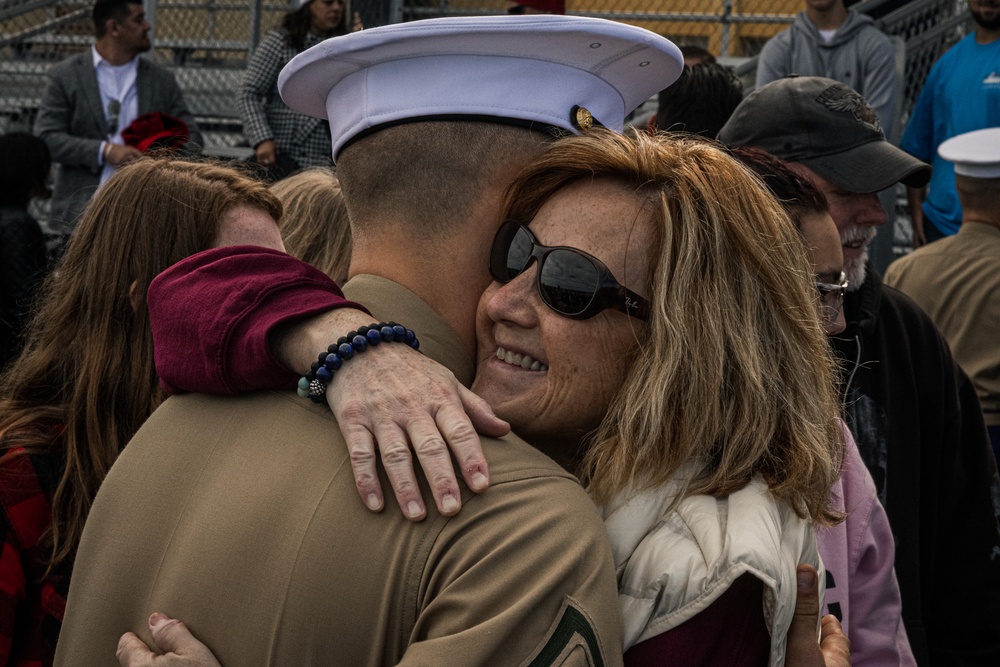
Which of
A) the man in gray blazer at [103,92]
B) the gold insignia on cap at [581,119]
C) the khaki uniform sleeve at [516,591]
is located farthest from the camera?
the man in gray blazer at [103,92]

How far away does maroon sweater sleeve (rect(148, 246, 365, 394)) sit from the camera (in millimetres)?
1544

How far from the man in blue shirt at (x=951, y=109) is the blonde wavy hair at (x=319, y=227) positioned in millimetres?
3715

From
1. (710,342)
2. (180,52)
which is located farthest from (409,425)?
(180,52)

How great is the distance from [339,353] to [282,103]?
17.0ft

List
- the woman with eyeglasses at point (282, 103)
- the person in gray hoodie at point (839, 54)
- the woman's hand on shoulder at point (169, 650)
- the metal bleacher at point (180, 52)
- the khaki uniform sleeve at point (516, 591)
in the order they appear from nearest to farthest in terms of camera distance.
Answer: the khaki uniform sleeve at point (516, 591) < the woman's hand on shoulder at point (169, 650) < the person in gray hoodie at point (839, 54) < the woman with eyeglasses at point (282, 103) < the metal bleacher at point (180, 52)

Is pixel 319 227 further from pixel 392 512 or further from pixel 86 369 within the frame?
pixel 392 512

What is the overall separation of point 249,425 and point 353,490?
0.72 ft

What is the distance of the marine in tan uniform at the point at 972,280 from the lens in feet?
13.4

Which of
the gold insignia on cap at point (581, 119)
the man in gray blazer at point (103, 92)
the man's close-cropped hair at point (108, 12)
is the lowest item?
the man in gray blazer at point (103, 92)

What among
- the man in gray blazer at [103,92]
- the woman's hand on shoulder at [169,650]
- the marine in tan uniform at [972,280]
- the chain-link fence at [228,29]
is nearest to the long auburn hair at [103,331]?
the woman's hand on shoulder at [169,650]

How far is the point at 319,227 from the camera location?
3.40m

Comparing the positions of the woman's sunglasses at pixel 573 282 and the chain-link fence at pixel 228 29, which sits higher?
the woman's sunglasses at pixel 573 282

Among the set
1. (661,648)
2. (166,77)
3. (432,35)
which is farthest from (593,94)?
(166,77)

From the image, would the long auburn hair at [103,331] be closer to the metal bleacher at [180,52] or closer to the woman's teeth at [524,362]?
the woman's teeth at [524,362]
